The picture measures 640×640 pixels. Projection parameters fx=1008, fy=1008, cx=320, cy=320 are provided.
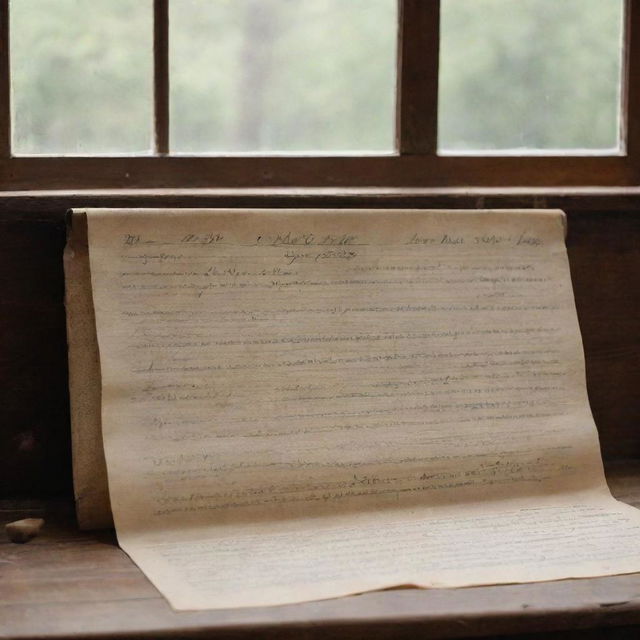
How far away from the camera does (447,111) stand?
1535 millimetres

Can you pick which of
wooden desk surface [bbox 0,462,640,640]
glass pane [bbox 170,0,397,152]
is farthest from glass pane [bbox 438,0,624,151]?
wooden desk surface [bbox 0,462,640,640]

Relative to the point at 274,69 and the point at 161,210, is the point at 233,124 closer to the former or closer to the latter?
the point at 274,69

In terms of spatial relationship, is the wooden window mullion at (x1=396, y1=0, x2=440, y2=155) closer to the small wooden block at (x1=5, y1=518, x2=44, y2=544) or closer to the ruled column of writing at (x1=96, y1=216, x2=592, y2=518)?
the ruled column of writing at (x1=96, y1=216, x2=592, y2=518)

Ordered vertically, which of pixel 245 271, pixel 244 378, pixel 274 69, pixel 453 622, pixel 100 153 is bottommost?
pixel 453 622

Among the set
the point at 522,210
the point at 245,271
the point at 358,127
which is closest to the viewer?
the point at 245,271

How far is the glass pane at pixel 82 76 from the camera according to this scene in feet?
4.60

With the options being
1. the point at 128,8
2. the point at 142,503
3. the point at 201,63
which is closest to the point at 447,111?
the point at 201,63

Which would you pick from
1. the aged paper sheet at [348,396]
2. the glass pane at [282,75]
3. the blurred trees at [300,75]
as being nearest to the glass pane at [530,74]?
the blurred trees at [300,75]

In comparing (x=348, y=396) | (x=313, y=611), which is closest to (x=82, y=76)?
(x=348, y=396)

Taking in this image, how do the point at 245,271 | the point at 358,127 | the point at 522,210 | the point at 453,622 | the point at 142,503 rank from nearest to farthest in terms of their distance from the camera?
the point at 453,622
the point at 142,503
the point at 245,271
the point at 522,210
the point at 358,127

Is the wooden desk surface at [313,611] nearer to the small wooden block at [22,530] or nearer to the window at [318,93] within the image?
the small wooden block at [22,530]

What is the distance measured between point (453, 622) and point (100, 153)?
844 millimetres

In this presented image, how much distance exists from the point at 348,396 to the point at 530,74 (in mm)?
631

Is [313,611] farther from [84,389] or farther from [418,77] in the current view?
[418,77]
